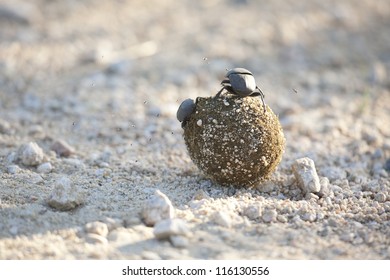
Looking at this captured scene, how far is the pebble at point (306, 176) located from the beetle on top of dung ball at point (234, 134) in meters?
0.24

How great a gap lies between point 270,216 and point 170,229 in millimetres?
784

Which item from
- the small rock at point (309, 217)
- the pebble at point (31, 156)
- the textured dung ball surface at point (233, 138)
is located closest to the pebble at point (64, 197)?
the pebble at point (31, 156)

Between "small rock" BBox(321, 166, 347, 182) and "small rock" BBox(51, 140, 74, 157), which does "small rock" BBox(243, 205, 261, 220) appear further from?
"small rock" BBox(51, 140, 74, 157)

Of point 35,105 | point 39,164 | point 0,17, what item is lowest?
point 39,164

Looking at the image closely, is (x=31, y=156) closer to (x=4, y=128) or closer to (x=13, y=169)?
(x=13, y=169)

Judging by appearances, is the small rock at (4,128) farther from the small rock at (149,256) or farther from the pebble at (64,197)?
the small rock at (149,256)

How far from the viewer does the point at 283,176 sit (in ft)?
14.7

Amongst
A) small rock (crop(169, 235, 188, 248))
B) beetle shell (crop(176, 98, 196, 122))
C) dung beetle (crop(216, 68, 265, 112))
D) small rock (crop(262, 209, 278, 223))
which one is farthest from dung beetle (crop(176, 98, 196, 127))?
small rock (crop(169, 235, 188, 248))

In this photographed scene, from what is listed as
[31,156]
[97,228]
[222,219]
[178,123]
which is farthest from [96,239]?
[178,123]

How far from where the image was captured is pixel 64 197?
3672 millimetres

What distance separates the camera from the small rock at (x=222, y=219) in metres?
3.52
